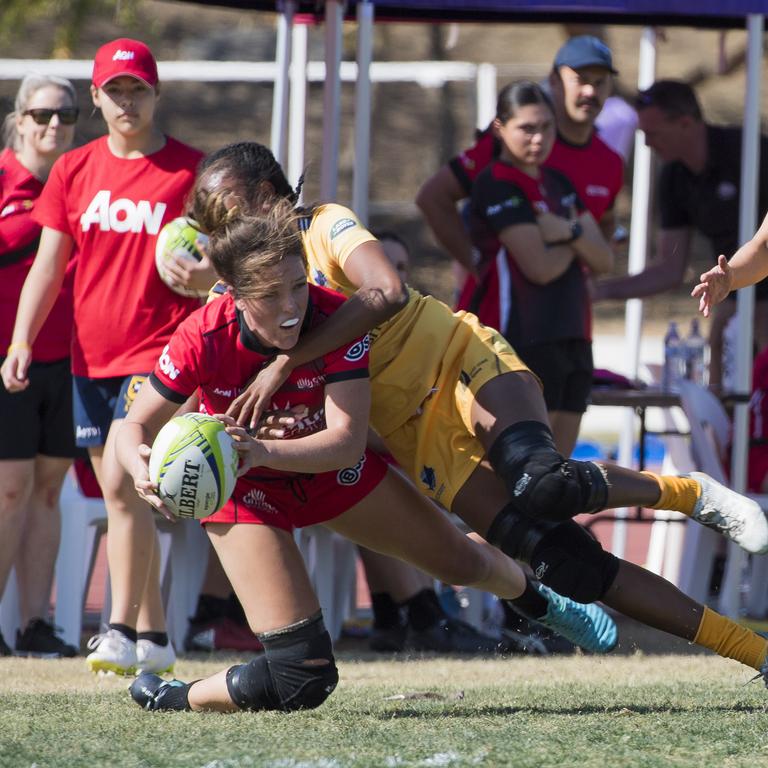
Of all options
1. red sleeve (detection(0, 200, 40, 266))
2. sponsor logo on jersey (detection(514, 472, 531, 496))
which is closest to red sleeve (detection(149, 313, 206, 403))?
sponsor logo on jersey (detection(514, 472, 531, 496))

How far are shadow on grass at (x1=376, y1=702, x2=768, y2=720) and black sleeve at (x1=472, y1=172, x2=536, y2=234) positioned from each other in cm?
260

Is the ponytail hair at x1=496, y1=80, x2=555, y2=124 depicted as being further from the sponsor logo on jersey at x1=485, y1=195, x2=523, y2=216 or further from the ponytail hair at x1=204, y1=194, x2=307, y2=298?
the ponytail hair at x1=204, y1=194, x2=307, y2=298

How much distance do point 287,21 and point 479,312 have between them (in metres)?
2.02

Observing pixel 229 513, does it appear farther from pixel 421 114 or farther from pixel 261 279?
pixel 421 114

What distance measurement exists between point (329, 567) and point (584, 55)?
9.21 ft

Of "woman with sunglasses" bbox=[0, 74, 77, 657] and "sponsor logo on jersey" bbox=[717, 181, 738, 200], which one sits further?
"sponsor logo on jersey" bbox=[717, 181, 738, 200]

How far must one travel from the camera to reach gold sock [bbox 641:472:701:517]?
4711mm

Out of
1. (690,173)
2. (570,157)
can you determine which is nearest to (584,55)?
(570,157)

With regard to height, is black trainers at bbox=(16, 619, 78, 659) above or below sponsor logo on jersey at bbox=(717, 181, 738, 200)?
below

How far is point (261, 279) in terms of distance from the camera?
13.8 ft

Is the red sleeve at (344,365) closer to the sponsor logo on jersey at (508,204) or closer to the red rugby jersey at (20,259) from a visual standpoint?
the sponsor logo on jersey at (508,204)

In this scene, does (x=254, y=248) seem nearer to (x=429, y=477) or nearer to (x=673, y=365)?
(x=429, y=477)

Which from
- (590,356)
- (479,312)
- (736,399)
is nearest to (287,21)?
(479,312)

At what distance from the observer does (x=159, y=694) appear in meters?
4.72
